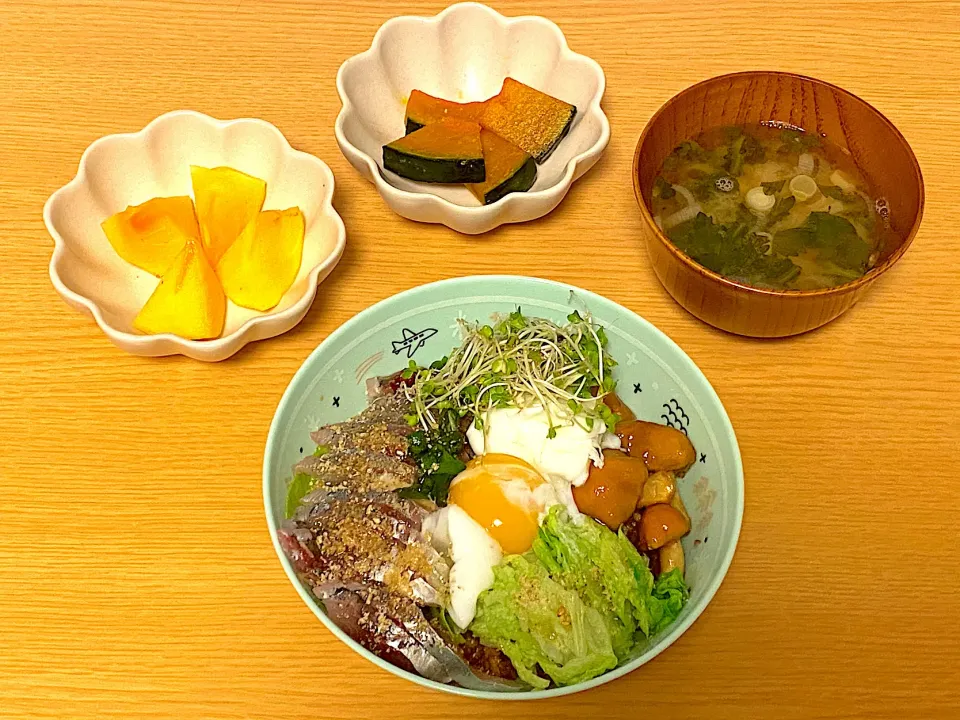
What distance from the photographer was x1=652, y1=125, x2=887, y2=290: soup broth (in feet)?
5.01

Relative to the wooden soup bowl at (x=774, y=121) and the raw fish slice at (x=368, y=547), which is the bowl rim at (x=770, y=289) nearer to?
the wooden soup bowl at (x=774, y=121)

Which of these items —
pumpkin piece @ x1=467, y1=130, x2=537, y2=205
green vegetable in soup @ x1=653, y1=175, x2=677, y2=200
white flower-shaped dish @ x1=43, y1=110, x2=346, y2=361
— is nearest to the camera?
white flower-shaped dish @ x1=43, y1=110, x2=346, y2=361

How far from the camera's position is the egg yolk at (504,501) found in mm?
1296

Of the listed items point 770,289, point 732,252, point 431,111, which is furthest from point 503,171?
point 770,289

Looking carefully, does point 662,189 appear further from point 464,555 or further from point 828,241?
point 464,555

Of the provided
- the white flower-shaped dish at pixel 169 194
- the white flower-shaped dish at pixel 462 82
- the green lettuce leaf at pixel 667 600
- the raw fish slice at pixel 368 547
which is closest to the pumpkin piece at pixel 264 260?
the white flower-shaped dish at pixel 169 194

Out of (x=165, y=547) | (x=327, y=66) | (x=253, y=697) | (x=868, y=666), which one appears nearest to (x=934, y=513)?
(x=868, y=666)

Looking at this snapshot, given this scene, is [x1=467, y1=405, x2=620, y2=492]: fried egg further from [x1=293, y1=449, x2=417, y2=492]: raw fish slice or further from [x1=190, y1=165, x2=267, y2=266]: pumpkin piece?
[x1=190, y1=165, x2=267, y2=266]: pumpkin piece

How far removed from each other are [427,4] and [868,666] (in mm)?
1828

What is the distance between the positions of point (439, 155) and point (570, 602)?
3.15ft

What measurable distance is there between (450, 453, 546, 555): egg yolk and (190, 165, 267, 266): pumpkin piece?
75 cm

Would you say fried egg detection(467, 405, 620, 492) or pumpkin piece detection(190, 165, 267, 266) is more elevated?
pumpkin piece detection(190, 165, 267, 266)

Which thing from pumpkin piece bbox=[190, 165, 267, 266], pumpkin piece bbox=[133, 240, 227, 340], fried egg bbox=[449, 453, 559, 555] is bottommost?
fried egg bbox=[449, 453, 559, 555]

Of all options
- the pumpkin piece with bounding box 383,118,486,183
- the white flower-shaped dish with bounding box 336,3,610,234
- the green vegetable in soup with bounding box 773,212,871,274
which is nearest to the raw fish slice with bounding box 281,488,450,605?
the white flower-shaped dish with bounding box 336,3,610,234
